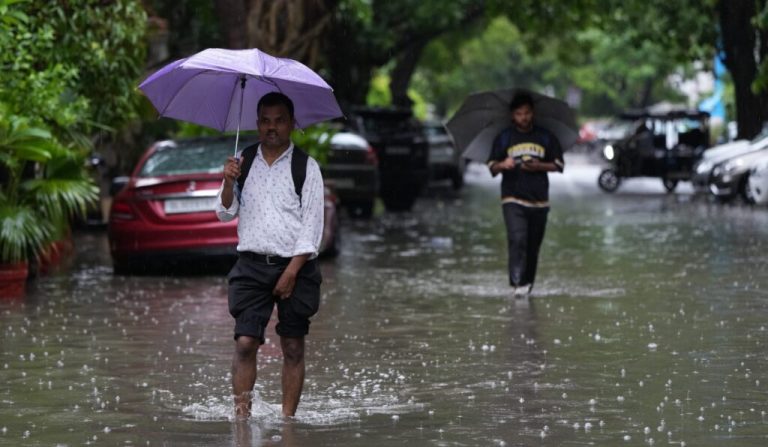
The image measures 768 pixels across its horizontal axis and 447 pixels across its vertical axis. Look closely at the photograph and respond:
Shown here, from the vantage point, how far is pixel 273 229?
8.08 metres

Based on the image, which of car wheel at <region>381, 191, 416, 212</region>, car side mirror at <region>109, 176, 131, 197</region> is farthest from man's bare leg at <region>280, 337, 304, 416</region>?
car wheel at <region>381, 191, 416, 212</region>

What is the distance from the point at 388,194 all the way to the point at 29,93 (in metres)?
17.5

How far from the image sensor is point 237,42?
2502 cm

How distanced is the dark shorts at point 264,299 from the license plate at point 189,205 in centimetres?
862

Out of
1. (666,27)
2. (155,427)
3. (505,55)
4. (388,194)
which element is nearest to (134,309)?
(155,427)

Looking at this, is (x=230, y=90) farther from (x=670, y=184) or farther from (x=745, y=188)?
(x=670, y=184)

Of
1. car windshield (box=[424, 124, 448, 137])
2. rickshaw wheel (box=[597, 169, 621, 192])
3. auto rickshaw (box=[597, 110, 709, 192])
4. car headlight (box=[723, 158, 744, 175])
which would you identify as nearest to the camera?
car headlight (box=[723, 158, 744, 175])

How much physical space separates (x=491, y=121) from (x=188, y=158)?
3.79 metres

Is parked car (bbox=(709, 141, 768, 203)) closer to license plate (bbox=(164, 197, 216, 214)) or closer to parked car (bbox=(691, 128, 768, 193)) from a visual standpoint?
parked car (bbox=(691, 128, 768, 193))

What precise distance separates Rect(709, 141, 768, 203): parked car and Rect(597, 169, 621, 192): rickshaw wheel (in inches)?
262

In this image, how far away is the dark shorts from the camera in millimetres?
8094

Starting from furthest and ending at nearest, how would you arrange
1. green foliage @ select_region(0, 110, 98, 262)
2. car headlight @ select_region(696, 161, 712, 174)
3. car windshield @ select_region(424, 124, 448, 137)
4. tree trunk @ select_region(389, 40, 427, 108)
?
tree trunk @ select_region(389, 40, 427, 108) → car windshield @ select_region(424, 124, 448, 137) → car headlight @ select_region(696, 161, 712, 174) → green foliage @ select_region(0, 110, 98, 262)

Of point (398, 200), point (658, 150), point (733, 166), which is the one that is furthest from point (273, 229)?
point (658, 150)

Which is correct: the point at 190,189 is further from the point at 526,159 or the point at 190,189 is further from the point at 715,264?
the point at 715,264
